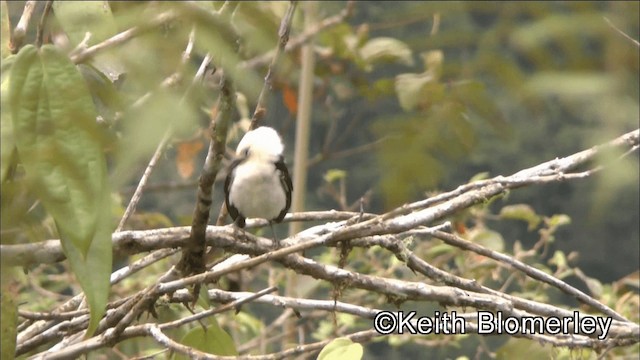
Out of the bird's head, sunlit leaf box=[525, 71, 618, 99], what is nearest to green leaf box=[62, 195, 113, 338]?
sunlit leaf box=[525, 71, 618, 99]

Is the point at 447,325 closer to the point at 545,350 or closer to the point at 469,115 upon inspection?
the point at 545,350

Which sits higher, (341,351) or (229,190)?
(229,190)

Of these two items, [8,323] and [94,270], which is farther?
[8,323]

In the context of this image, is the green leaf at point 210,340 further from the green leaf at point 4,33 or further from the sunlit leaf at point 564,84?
the sunlit leaf at point 564,84

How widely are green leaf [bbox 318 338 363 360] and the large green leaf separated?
1.72 feet

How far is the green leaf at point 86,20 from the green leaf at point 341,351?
1.90 feet

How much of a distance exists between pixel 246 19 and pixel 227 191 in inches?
62.3

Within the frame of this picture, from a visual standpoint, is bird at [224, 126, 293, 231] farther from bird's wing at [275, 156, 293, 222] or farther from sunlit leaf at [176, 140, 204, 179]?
sunlit leaf at [176, 140, 204, 179]

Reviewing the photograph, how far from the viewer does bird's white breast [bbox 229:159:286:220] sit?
2.01 m

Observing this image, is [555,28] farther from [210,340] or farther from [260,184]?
[260,184]

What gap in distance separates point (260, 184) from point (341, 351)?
79cm

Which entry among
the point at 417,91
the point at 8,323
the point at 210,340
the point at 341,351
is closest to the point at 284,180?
the point at 210,340

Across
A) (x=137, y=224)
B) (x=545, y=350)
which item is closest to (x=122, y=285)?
(x=137, y=224)

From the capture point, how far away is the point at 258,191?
2.01 meters
